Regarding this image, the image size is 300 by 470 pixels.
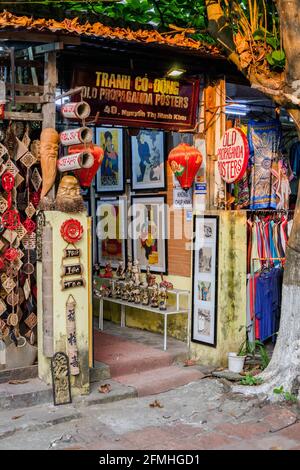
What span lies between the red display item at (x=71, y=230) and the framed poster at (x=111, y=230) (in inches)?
156

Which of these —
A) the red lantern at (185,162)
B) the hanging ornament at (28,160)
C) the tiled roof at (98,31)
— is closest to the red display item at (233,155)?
the red lantern at (185,162)

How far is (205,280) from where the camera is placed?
9.12 m

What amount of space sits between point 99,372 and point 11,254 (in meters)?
1.97

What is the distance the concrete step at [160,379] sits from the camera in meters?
→ 8.23

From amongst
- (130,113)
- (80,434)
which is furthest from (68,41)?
(80,434)

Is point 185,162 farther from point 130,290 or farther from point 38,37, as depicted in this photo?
point 38,37

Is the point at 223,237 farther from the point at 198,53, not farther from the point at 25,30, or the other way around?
the point at 25,30

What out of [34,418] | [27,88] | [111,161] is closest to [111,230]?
[111,161]

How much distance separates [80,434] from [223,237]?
3.54 meters

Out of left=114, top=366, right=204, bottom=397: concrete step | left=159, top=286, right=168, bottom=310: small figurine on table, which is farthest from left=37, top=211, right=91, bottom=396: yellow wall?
left=159, top=286, right=168, bottom=310: small figurine on table

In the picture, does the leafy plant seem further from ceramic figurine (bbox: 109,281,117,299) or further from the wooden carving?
the wooden carving

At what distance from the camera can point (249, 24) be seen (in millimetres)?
8805

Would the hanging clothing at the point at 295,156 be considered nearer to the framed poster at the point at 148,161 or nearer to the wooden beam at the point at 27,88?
the framed poster at the point at 148,161

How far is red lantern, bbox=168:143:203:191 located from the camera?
29.5 feet
